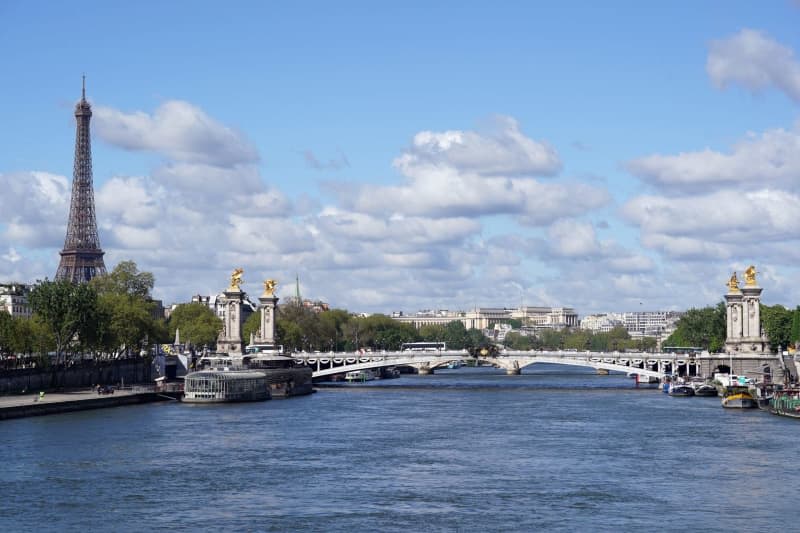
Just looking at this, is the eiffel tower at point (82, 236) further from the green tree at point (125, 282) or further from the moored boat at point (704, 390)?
the moored boat at point (704, 390)

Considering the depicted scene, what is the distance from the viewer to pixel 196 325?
5285 inches

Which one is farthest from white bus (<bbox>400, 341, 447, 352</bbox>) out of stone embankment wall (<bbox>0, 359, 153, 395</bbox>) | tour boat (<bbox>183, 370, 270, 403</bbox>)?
tour boat (<bbox>183, 370, 270, 403</bbox>)

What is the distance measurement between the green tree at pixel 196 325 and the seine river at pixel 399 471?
51.5 m

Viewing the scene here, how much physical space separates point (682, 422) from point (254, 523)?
37278 millimetres

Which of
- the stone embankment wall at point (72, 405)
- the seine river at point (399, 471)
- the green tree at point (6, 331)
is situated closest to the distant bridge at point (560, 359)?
the stone embankment wall at point (72, 405)

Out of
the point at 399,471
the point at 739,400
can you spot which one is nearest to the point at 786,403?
the point at 739,400

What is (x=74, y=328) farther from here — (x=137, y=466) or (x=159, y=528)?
(x=159, y=528)

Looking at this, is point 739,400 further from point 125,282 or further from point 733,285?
point 125,282

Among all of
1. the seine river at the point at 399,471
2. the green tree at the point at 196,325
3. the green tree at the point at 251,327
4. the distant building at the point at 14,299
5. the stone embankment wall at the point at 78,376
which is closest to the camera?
the seine river at the point at 399,471

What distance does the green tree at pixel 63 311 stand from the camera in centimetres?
9038

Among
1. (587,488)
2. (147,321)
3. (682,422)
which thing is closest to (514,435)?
(682,422)

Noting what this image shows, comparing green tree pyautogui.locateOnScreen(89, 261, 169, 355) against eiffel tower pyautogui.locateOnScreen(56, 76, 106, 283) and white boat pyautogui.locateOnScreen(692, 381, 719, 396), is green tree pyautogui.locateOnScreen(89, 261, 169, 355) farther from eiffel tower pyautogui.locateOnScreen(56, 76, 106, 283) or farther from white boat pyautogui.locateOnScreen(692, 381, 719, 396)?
white boat pyautogui.locateOnScreen(692, 381, 719, 396)

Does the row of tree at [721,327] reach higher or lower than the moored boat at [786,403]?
higher

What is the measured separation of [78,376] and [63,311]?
21.8ft
